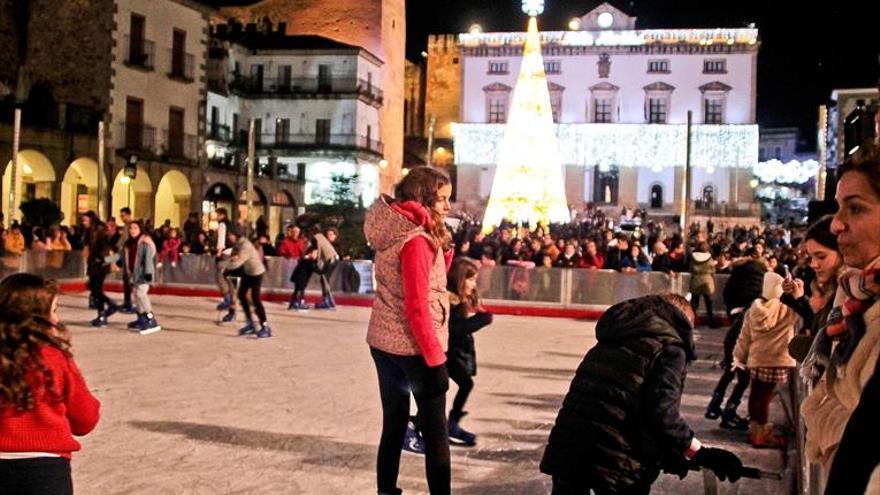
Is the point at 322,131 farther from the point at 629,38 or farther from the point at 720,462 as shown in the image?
the point at 720,462

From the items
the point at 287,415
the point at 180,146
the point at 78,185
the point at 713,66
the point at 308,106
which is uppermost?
the point at 713,66

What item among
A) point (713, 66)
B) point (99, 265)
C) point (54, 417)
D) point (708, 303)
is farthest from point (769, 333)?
point (713, 66)

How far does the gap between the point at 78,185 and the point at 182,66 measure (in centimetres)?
703

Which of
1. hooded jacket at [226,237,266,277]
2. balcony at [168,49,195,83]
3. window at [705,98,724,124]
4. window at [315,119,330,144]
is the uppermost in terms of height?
window at [705,98,724,124]

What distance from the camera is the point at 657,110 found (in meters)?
68.7

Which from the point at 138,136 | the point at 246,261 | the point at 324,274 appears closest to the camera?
the point at 246,261

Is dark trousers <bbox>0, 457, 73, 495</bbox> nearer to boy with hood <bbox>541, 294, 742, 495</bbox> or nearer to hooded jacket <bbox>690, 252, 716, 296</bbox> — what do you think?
boy with hood <bbox>541, 294, 742, 495</bbox>

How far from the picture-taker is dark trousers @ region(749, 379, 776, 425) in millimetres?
7492

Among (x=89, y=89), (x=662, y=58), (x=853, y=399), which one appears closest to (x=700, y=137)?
(x=662, y=58)

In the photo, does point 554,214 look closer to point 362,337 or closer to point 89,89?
point 89,89

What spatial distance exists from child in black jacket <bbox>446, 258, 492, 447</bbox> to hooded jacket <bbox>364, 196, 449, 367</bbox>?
1973 millimetres

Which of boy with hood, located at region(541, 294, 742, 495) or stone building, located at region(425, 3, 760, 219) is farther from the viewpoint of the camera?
stone building, located at region(425, 3, 760, 219)

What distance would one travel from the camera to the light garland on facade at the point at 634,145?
221 feet

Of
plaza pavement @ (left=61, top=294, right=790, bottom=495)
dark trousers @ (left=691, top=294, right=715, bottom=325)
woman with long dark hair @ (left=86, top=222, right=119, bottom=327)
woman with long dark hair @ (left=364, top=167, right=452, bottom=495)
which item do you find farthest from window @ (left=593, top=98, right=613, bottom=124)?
woman with long dark hair @ (left=364, top=167, right=452, bottom=495)
